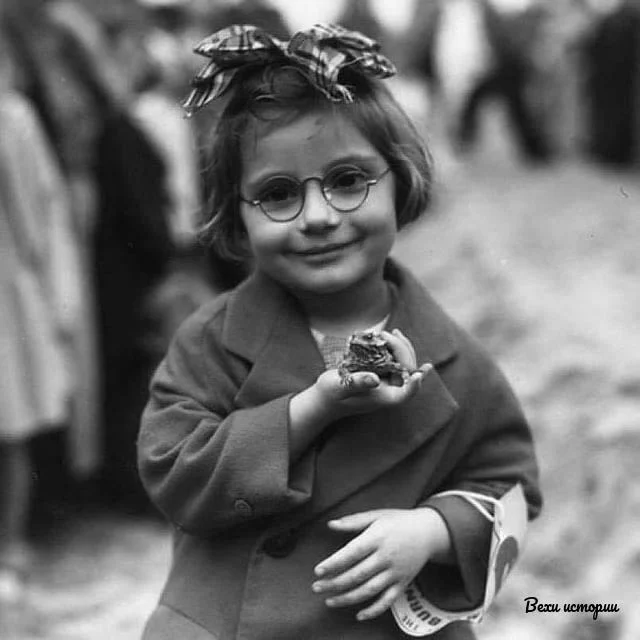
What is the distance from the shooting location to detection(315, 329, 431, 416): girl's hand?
1682 millimetres

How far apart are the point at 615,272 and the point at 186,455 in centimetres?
452

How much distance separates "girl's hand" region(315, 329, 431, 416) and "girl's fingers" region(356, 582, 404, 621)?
10.5 inches

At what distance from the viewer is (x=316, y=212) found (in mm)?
1788

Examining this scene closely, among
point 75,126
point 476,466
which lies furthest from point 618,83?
point 476,466

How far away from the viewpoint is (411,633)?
6.00 feet

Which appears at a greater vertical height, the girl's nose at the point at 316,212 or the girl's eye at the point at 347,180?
the girl's eye at the point at 347,180

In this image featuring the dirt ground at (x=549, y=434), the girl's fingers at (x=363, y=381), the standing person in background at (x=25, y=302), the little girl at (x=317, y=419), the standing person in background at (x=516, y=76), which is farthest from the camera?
the standing person in background at (x=516, y=76)

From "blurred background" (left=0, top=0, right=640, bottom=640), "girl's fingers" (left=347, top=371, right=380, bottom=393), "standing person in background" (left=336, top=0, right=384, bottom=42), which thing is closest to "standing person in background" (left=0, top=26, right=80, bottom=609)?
"blurred background" (left=0, top=0, right=640, bottom=640)

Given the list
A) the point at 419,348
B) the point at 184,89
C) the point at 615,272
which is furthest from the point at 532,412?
the point at 419,348

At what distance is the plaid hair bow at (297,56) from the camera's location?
1.78 metres

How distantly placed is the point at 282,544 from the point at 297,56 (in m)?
0.72

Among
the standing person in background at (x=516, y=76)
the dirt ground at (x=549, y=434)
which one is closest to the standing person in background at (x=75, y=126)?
the dirt ground at (x=549, y=434)

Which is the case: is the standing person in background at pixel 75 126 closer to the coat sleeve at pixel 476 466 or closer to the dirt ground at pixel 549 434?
the dirt ground at pixel 549 434

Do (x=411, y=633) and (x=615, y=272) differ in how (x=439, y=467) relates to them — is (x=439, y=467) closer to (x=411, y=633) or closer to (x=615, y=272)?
(x=411, y=633)
